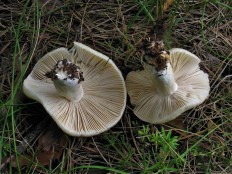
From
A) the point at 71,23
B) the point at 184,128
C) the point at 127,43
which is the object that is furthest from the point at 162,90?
the point at 71,23

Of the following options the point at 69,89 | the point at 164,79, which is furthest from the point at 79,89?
the point at 164,79

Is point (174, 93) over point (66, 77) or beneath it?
beneath

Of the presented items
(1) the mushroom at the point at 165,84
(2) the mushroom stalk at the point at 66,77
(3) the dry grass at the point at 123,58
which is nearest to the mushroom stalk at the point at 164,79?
(1) the mushroom at the point at 165,84

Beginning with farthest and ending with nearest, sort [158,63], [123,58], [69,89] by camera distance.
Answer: [123,58] < [69,89] < [158,63]

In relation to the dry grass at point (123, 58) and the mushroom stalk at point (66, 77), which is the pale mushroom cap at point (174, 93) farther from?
the mushroom stalk at point (66, 77)

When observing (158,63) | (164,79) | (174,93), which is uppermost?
(158,63)

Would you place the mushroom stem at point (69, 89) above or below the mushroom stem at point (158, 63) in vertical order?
below

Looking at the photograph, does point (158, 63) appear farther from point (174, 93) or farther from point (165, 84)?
point (174, 93)

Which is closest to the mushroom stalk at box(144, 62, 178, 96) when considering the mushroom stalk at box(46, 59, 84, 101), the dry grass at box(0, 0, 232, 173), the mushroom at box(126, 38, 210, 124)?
the mushroom at box(126, 38, 210, 124)
